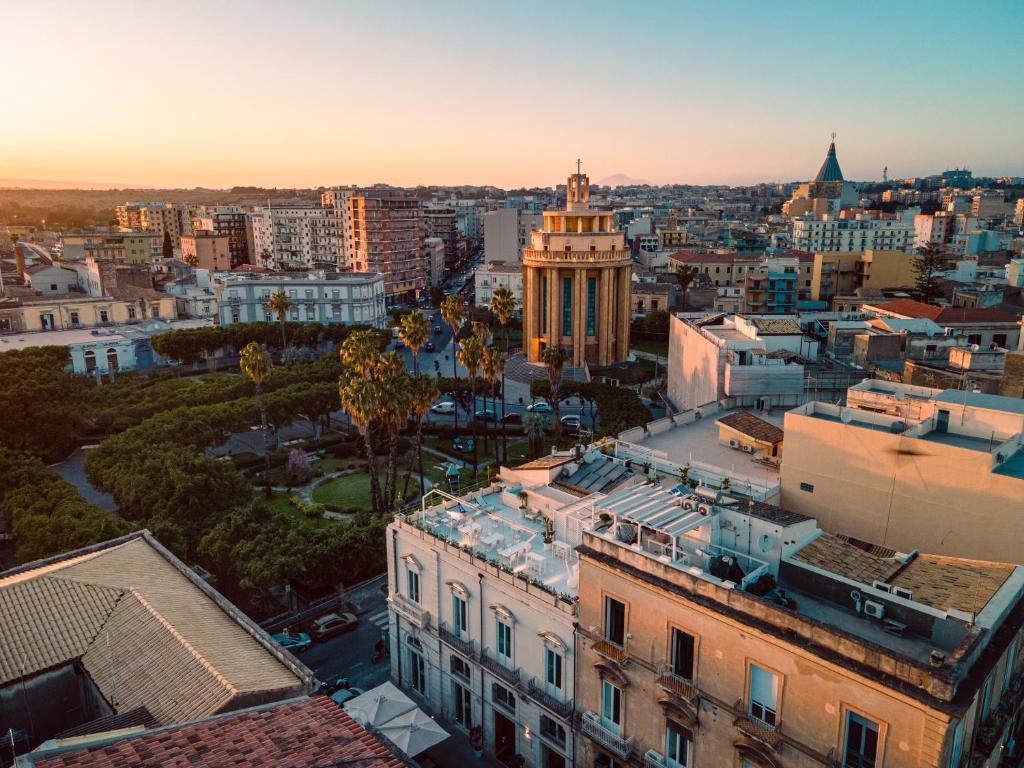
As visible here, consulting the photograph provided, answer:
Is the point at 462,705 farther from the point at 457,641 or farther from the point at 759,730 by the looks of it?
the point at 759,730

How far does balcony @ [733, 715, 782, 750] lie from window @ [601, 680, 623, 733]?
4.76 metres

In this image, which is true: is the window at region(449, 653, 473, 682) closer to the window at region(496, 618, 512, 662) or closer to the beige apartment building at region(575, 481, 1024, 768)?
the window at region(496, 618, 512, 662)

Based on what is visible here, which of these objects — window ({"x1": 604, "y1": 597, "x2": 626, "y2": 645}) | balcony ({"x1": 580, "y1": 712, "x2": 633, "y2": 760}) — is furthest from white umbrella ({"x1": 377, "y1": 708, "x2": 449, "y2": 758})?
window ({"x1": 604, "y1": 597, "x2": 626, "y2": 645})

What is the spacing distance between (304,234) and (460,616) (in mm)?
150941

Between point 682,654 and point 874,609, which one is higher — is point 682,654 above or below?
below

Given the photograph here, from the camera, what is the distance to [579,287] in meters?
92.2

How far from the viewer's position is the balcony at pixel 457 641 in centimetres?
2957

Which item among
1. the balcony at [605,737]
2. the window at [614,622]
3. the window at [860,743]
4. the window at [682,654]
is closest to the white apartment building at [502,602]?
the balcony at [605,737]

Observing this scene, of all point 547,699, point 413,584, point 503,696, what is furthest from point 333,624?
point 547,699

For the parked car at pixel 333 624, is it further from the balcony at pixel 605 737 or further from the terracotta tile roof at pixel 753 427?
the terracotta tile roof at pixel 753 427

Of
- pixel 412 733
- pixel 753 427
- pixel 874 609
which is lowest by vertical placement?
pixel 412 733

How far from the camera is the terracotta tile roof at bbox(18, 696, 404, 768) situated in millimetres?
17656

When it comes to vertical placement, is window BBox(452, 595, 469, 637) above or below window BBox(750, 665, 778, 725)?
below

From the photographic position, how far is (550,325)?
94.1 metres
